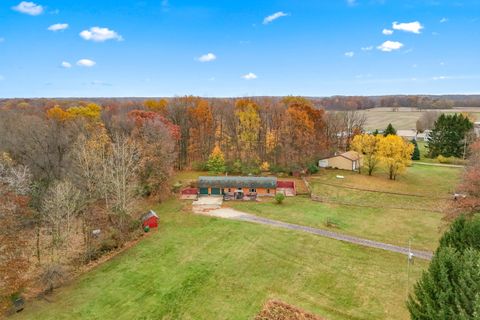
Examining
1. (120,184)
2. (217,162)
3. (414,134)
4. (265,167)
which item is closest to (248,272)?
(120,184)

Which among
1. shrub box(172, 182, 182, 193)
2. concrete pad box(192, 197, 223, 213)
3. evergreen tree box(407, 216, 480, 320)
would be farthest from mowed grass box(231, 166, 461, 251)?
evergreen tree box(407, 216, 480, 320)

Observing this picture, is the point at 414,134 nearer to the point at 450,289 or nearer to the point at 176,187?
the point at 176,187

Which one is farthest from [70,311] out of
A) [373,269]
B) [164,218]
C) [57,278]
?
[373,269]

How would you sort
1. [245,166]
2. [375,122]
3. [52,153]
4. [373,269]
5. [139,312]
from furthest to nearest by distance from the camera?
[375,122] → [245,166] → [52,153] → [373,269] → [139,312]

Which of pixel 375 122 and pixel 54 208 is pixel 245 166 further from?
pixel 375 122

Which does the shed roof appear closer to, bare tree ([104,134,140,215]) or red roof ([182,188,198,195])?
red roof ([182,188,198,195])
